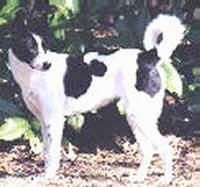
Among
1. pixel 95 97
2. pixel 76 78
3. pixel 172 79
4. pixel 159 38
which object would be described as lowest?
pixel 172 79

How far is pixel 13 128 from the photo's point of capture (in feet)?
27.0

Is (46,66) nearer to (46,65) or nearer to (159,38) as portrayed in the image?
(46,65)

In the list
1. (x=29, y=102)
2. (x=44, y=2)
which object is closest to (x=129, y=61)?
(x=29, y=102)

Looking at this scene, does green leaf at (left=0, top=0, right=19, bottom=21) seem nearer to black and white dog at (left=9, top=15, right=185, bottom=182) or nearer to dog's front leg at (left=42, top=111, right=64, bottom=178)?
black and white dog at (left=9, top=15, right=185, bottom=182)

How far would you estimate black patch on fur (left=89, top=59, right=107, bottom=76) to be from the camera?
7064 mm

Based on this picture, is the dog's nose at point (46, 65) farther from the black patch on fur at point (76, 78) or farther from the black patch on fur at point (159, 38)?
the black patch on fur at point (159, 38)

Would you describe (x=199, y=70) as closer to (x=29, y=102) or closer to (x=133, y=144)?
(x=133, y=144)

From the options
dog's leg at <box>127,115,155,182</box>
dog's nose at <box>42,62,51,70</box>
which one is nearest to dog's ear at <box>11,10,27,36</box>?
dog's nose at <box>42,62,51,70</box>

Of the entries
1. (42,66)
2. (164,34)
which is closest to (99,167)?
(42,66)

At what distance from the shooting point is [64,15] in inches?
338

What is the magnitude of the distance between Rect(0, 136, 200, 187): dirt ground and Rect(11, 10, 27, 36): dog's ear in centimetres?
120

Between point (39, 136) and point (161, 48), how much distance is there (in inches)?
75.4

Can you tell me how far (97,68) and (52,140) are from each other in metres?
0.67

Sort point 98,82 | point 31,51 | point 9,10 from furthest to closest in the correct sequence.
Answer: point 9,10, point 98,82, point 31,51
